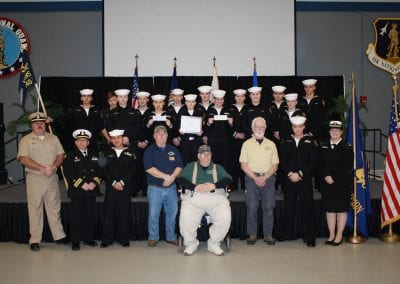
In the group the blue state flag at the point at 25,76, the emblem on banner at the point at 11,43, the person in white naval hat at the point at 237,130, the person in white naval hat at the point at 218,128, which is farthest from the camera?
the emblem on banner at the point at 11,43

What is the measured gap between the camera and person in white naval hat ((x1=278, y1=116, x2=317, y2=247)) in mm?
6574

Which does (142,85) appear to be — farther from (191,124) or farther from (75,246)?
(75,246)

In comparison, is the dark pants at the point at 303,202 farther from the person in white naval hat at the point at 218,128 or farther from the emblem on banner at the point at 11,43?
the emblem on banner at the point at 11,43

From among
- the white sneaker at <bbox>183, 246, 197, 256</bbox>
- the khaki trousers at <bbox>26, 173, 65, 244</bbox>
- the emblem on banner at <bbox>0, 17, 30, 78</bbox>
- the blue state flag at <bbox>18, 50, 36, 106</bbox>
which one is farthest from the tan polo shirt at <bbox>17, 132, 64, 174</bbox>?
the emblem on banner at <bbox>0, 17, 30, 78</bbox>

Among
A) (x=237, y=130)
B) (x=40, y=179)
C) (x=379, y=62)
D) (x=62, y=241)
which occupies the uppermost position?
(x=379, y=62)

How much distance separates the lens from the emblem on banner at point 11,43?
11641 mm

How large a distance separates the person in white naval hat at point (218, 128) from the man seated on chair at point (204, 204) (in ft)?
4.34

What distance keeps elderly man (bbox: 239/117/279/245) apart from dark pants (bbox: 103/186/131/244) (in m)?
1.60

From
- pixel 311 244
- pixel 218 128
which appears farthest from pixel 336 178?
pixel 218 128

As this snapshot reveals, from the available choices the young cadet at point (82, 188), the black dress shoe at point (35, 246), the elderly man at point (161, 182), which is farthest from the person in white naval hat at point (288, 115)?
the black dress shoe at point (35, 246)

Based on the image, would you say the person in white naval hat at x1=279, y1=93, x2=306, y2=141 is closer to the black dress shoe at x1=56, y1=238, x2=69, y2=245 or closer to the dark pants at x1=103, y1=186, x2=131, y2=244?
the dark pants at x1=103, y1=186, x2=131, y2=244

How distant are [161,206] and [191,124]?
1.33 m

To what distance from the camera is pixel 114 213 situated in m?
6.62

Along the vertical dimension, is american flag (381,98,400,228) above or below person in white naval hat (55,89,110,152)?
below
